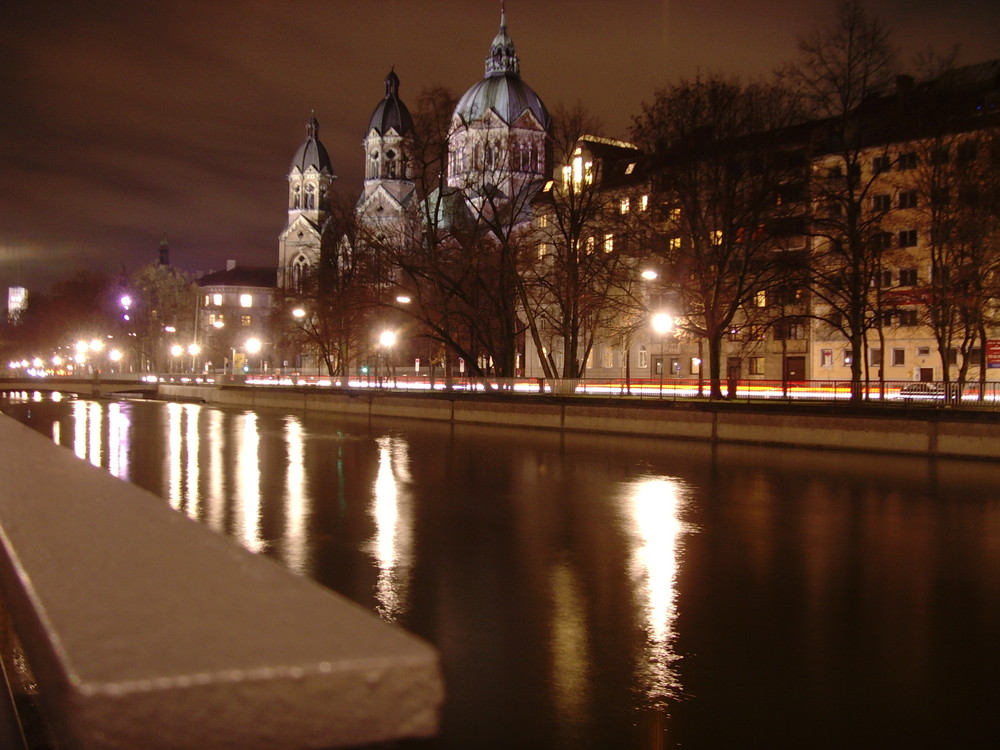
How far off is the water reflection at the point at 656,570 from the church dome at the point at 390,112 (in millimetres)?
108281

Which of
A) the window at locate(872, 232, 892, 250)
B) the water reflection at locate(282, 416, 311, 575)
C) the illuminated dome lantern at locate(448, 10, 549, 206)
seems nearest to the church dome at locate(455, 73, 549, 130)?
the illuminated dome lantern at locate(448, 10, 549, 206)

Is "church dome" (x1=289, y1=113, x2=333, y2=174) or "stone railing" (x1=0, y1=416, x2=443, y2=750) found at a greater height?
"church dome" (x1=289, y1=113, x2=333, y2=174)

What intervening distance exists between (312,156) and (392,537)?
5449 inches

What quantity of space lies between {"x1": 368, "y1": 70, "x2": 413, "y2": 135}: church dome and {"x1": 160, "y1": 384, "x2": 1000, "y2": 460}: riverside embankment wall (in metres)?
82.5

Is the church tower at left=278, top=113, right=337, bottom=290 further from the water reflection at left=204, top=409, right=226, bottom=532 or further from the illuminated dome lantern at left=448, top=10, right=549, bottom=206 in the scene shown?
the water reflection at left=204, top=409, right=226, bottom=532

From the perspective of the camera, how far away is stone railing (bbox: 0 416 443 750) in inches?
66.4

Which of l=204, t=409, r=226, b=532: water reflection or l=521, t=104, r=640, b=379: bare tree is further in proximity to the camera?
l=521, t=104, r=640, b=379: bare tree

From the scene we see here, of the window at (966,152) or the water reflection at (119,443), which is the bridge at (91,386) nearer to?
the water reflection at (119,443)

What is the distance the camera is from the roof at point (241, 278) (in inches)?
6727

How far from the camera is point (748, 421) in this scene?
2817cm

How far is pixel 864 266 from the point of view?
3416 centimetres

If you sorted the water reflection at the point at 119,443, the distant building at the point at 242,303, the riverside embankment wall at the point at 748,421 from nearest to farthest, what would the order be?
the water reflection at the point at 119,443, the riverside embankment wall at the point at 748,421, the distant building at the point at 242,303

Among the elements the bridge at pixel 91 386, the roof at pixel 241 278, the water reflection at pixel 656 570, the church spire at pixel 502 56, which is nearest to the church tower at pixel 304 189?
the roof at pixel 241 278

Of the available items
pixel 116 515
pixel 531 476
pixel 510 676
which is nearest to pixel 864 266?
pixel 531 476
